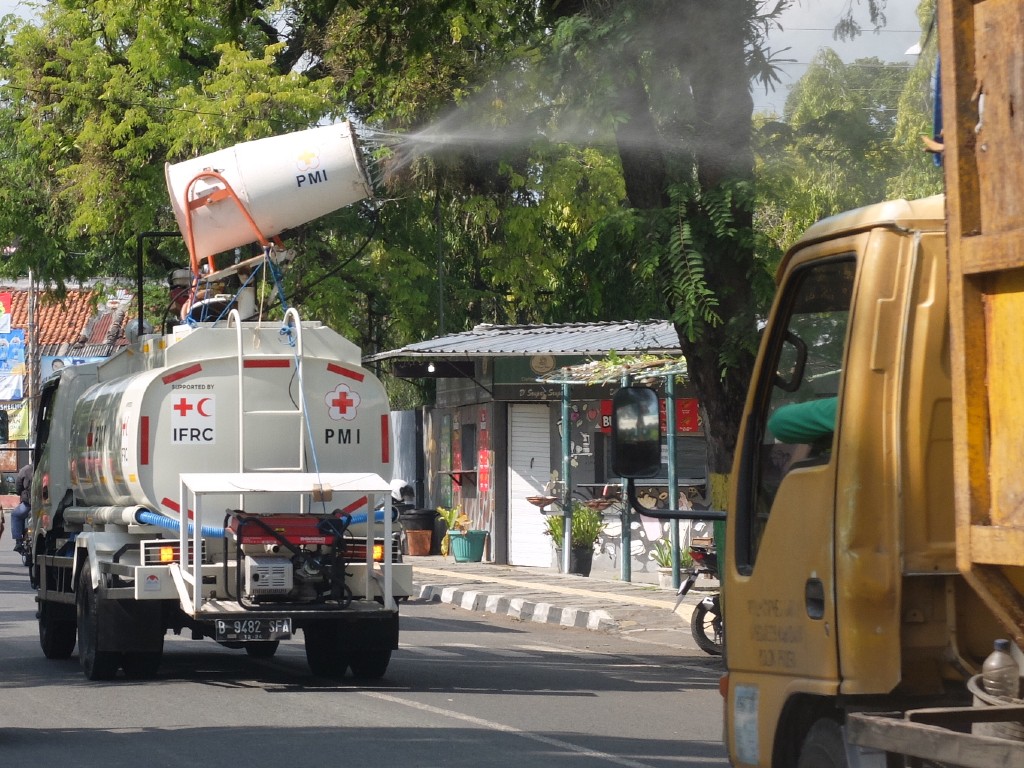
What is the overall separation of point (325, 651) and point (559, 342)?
423 inches

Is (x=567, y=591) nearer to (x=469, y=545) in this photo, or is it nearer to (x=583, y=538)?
(x=583, y=538)

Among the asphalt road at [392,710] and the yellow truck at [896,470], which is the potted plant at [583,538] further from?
the yellow truck at [896,470]

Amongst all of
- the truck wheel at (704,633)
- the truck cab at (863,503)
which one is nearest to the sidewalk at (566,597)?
the truck wheel at (704,633)

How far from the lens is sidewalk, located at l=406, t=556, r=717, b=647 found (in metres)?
15.9

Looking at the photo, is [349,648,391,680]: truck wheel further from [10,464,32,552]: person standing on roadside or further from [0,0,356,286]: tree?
[0,0,356,286]: tree

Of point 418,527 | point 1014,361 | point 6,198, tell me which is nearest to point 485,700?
point 1014,361

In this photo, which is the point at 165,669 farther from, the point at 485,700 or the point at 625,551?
the point at 625,551

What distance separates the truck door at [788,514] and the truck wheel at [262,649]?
8.60m

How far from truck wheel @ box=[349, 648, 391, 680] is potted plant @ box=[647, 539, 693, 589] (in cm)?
759

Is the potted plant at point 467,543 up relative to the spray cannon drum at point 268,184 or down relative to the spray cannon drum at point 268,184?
down

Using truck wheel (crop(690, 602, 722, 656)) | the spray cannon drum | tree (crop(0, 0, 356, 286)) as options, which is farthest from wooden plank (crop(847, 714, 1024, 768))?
tree (crop(0, 0, 356, 286))

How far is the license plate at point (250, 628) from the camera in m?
10.8

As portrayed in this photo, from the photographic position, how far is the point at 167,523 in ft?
37.7

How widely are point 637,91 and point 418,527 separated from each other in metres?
15.4
